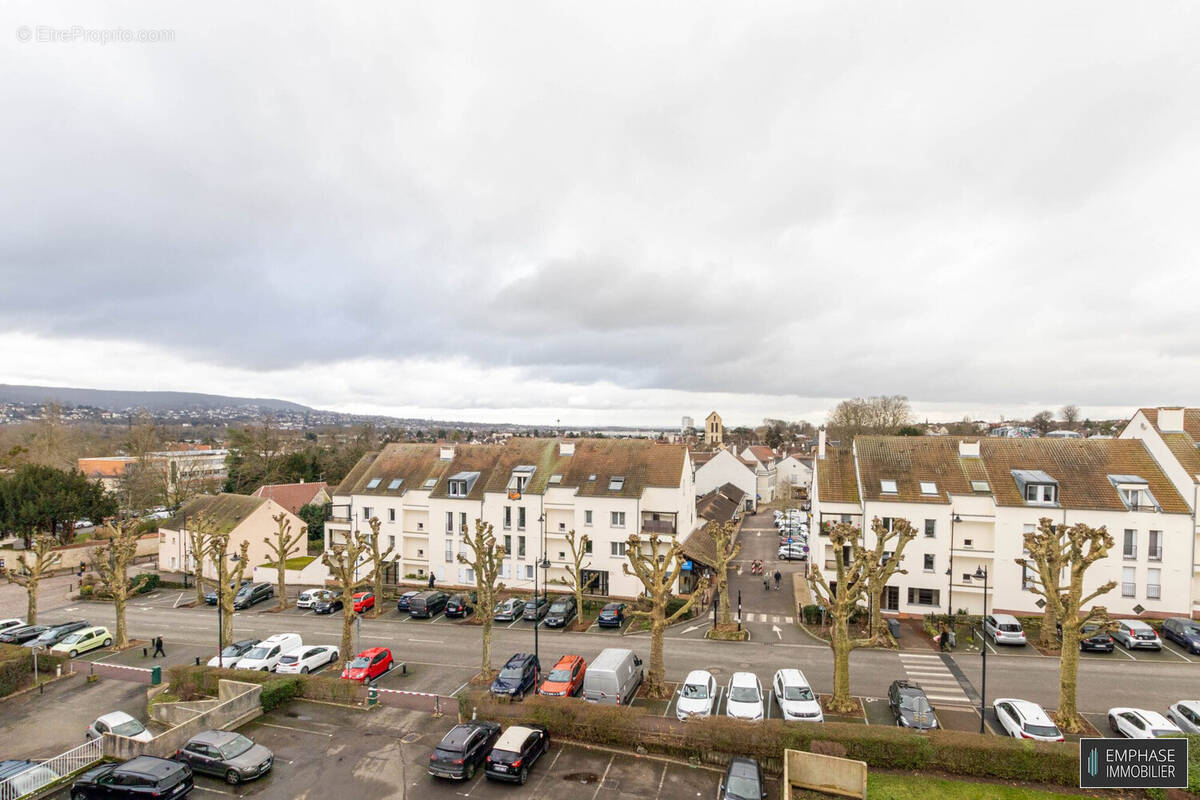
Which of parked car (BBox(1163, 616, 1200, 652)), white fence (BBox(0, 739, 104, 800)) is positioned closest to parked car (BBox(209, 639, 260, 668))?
white fence (BBox(0, 739, 104, 800))

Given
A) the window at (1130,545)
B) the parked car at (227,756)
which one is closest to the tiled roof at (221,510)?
the parked car at (227,756)

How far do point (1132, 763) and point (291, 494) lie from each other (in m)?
69.3

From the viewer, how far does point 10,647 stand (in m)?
28.3

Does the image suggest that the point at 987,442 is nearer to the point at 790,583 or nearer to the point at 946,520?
the point at 946,520

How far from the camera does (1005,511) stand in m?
34.9

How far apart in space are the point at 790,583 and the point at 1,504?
69982 mm

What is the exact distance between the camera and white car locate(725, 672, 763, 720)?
21.3 meters

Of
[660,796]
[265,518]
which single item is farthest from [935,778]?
[265,518]

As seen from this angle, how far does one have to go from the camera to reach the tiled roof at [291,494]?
207 feet

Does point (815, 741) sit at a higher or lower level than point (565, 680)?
higher

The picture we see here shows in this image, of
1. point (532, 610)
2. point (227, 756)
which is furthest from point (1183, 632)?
point (227, 756)

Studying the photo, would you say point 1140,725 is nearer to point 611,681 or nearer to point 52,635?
point 611,681

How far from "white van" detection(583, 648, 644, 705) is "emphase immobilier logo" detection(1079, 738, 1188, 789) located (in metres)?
14.4

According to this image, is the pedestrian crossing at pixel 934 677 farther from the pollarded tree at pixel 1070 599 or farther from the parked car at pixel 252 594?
the parked car at pixel 252 594
